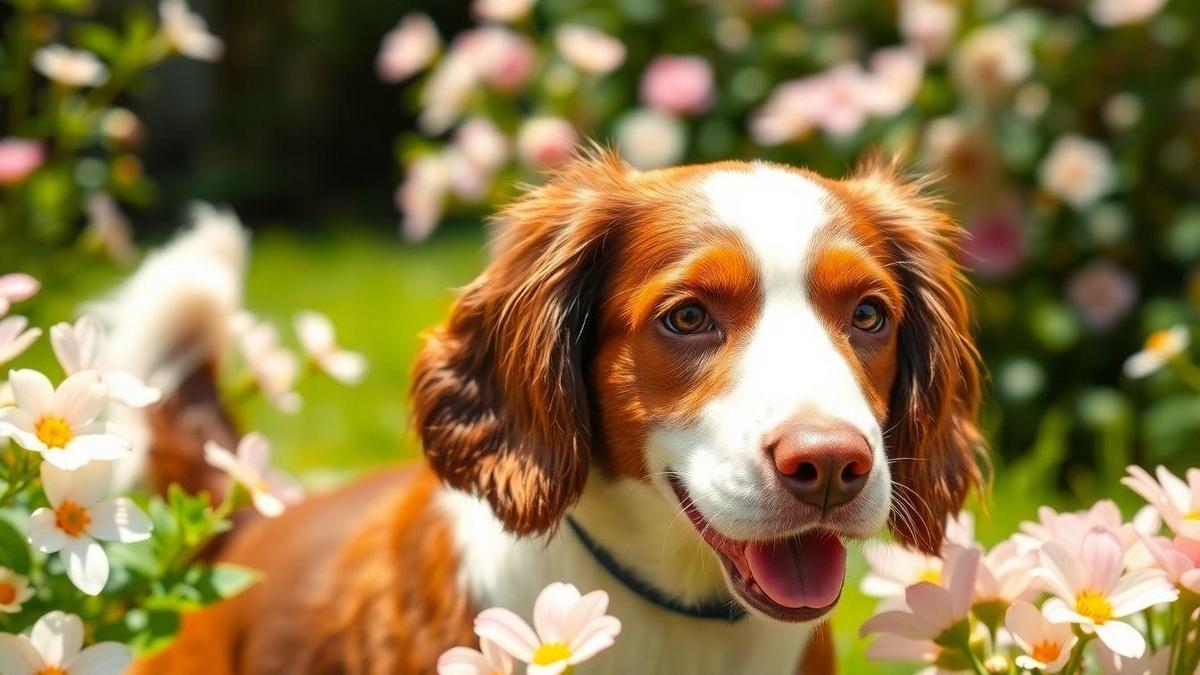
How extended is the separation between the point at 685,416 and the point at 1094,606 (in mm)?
677

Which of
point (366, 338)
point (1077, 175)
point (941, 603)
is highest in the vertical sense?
point (941, 603)

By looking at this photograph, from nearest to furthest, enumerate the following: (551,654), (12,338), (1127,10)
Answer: (551,654)
(12,338)
(1127,10)

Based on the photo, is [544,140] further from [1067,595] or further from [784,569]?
[1067,595]

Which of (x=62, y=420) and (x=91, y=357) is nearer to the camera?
(x=62, y=420)

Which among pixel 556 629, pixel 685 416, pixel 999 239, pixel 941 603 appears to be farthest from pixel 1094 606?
pixel 999 239

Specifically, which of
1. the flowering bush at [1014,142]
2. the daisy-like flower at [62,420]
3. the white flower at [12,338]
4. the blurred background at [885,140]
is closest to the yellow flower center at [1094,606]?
the daisy-like flower at [62,420]

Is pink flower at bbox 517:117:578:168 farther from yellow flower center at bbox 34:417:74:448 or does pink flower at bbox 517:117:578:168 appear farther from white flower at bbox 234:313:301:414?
yellow flower center at bbox 34:417:74:448

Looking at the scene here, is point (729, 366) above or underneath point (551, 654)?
above

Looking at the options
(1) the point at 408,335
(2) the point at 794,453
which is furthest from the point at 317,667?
(1) the point at 408,335

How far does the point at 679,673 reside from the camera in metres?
2.65

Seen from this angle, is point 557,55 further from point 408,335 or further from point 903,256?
point 903,256

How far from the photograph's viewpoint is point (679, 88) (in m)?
5.29

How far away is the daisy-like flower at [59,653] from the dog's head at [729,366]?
0.65m

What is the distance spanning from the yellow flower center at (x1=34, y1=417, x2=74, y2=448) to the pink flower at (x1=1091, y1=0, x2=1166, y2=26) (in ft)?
12.6
